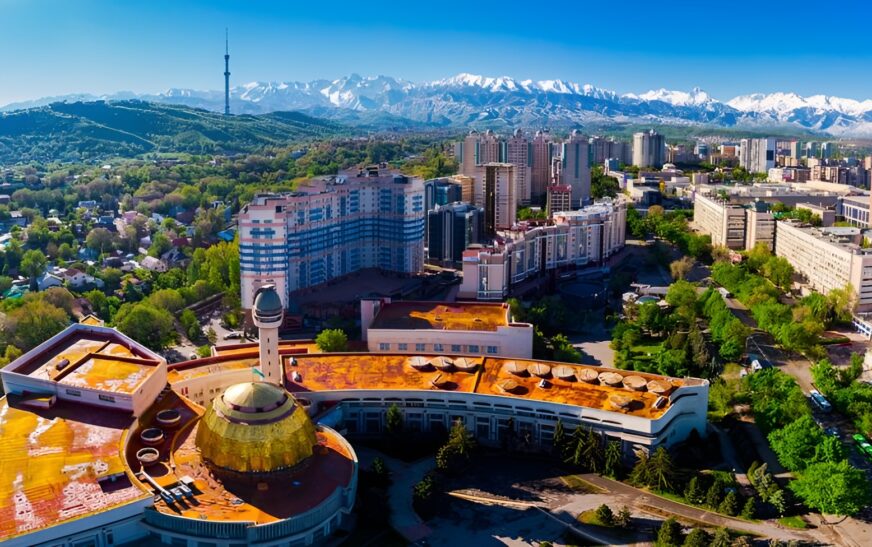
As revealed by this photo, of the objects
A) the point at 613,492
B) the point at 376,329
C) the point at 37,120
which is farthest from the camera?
the point at 37,120

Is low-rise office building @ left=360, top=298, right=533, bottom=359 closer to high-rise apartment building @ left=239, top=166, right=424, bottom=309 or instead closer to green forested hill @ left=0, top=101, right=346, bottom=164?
high-rise apartment building @ left=239, top=166, right=424, bottom=309

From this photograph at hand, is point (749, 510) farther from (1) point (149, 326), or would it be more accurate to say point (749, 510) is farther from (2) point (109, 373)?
(1) point (149, 326)

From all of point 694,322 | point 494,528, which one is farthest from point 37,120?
point 494,528

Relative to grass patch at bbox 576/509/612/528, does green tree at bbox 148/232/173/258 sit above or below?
above

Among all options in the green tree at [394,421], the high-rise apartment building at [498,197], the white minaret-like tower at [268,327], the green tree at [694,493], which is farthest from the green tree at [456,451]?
the high-rise apartment building at [498,197]

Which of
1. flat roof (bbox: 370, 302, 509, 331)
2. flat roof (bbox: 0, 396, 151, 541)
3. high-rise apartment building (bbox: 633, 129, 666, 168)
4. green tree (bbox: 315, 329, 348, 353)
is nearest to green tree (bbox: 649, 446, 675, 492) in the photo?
flat roof (bbox: 370, 302, 509, 331)

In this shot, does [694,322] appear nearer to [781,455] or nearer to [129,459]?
[781,455]
